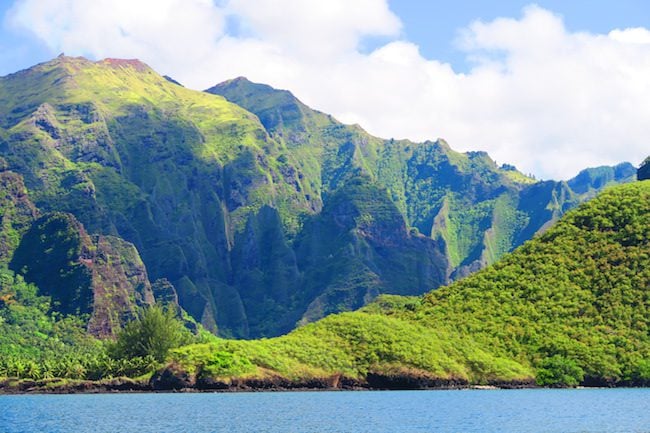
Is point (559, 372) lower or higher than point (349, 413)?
higher

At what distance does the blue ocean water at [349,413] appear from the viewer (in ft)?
374

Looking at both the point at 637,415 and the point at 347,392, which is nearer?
the point at 637,415

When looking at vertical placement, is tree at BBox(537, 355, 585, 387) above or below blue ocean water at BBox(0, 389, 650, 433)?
above

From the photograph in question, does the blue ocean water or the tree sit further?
the tree

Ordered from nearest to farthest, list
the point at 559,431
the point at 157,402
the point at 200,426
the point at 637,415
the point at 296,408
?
the point at 559,431
the point at 200,426
the point at 637,415
the point at 296,408
the point at 157,402

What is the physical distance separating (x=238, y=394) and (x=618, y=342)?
239ft

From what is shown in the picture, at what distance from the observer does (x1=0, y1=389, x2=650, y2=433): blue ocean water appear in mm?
114000

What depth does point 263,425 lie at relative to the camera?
4587 inches

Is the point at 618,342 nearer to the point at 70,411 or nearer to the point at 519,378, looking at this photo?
the point at 519,378

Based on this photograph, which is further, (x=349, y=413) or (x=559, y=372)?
(x=559, y=372)

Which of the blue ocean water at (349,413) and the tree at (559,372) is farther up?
the tree at (559,372)

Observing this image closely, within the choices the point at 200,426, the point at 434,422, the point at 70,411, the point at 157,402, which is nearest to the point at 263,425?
the point at 200,426

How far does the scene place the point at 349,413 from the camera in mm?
135125

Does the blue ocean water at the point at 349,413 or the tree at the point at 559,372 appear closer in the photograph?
the blue ocean water at the point at 349,413
